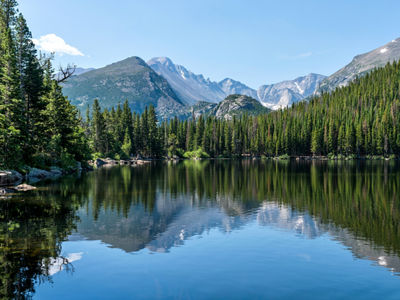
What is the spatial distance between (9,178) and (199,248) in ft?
118

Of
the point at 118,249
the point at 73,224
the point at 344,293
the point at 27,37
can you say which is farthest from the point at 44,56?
the point at 344,293

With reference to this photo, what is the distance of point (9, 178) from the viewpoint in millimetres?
43406

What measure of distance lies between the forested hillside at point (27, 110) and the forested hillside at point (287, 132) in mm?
53000

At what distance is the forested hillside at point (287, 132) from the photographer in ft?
489

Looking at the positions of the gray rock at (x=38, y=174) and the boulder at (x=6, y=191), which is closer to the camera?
the boulder at (x=6, y=191)

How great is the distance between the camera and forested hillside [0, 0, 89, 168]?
4512 centimetres

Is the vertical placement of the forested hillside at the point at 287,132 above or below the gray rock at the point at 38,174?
above

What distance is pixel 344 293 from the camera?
41.9 feet

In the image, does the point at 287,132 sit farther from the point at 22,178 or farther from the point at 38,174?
the point at 22,178

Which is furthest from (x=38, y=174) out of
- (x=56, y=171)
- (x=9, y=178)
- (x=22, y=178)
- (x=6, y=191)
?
(x=6, y=191)

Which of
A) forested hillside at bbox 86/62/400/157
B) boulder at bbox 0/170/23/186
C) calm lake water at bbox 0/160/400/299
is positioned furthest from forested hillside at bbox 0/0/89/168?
forested hillside at bbox 86/62/400/157

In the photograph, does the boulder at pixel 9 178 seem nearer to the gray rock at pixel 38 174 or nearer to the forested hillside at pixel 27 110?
the forested hillside at pixel 27 110

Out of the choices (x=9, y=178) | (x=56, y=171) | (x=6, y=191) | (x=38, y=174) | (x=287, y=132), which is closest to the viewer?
(x=6, y=191)

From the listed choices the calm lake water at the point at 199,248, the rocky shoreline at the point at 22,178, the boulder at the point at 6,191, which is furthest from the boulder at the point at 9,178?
the calm lake water at the point at 199,248
